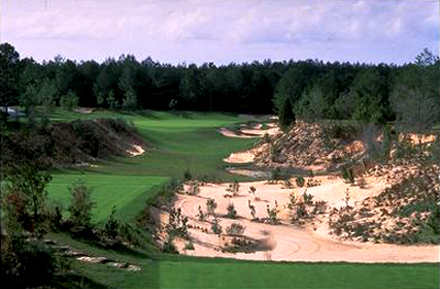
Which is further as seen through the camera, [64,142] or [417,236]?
[64,142]

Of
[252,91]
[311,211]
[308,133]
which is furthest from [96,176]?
[252,91]

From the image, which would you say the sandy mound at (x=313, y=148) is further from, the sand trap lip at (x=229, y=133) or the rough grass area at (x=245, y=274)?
the rough grass area at (x=245, y=274)

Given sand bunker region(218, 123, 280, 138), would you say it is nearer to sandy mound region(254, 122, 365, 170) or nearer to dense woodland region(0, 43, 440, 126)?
dense woodland region(0, 43, 440, 126)

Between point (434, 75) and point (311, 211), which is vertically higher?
point (434, 75)

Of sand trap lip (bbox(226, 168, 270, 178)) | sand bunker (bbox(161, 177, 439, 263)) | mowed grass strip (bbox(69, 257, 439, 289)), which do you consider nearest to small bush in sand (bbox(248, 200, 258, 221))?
sand bunker (bbox(161, 177, 439, 263))

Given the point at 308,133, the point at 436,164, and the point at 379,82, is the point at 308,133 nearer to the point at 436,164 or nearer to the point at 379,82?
the point at 436,164

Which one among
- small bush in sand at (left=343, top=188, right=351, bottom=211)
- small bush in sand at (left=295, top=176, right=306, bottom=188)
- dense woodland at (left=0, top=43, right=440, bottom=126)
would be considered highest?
dense woodland at (left=0, top=43, right=440, bottom=126)

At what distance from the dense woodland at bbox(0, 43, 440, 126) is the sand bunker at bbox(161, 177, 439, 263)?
3534 centimetres

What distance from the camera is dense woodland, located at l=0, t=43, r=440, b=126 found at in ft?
252

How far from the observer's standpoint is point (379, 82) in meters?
91.1

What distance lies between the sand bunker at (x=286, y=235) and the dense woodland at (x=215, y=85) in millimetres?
35343

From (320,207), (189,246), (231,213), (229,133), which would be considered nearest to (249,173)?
(320,207)

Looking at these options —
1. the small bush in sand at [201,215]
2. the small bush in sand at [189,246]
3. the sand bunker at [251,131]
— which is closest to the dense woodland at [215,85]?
the sand bunker at [251,131]

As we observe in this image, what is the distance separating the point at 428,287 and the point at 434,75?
204ft
